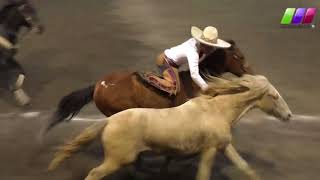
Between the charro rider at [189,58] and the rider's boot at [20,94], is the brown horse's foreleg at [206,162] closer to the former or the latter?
the charro rider at [189,58]

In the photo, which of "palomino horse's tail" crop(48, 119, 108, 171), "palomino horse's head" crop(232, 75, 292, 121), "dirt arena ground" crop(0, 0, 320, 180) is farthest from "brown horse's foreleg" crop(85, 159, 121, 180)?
"palomino horse's head" crop(232, 75, 292, 121)

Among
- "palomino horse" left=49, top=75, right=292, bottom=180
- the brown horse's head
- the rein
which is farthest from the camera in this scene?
the rein

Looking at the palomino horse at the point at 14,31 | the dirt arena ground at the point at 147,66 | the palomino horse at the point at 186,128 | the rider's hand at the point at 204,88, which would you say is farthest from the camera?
the palomino horse at the point at 14,31

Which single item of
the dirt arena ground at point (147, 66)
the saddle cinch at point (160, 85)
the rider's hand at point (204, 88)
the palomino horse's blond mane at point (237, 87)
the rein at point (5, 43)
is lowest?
the dirt arena ground at point (147, 66)

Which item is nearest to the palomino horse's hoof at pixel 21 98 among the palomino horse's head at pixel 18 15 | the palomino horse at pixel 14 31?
the palomino horse at pixel 14 31

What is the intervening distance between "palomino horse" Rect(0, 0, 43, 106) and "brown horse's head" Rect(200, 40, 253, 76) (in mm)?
2217

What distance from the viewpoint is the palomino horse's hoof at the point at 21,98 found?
5922 millimetres

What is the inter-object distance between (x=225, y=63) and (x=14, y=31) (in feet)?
7.94

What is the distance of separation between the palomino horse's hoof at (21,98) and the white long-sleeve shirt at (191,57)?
212 centimetres

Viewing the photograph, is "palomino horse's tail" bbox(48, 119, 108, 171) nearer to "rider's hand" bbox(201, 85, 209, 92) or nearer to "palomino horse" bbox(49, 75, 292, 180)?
"palomino horse" bbox(49, 75, 292, 180)

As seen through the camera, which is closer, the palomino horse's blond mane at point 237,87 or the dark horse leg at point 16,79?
the palomino horse's blond mane at point 237,87

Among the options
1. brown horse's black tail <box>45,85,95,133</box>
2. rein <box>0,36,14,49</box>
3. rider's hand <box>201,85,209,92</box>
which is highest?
rider's hand <box>201,85,209,92</box>

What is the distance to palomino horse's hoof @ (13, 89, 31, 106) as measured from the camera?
19.4ft

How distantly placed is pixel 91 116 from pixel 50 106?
1.82ft
